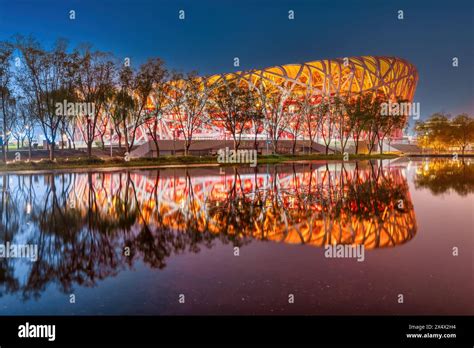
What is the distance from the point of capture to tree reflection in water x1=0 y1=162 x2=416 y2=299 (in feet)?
26.8

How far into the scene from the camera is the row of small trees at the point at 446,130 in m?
77.5

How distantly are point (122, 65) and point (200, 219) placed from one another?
35231 mm

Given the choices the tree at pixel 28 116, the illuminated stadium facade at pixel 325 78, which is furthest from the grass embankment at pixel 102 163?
the illuminated stadium facade at pixel 325 78

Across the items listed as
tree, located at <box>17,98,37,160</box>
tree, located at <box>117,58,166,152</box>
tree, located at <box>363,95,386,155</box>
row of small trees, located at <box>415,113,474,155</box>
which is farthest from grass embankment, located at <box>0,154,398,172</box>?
row of small trees, located at <box>415,113,474,155</box>

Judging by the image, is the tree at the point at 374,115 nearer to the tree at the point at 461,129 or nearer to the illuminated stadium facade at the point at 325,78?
the illuminated stadium facade at the point at 325,78

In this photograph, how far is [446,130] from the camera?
255ft

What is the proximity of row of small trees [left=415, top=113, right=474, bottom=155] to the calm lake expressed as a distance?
232 feet

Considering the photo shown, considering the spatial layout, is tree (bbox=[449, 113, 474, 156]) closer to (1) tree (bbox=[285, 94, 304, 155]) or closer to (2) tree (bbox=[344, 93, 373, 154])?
(2) tree (bbox=[344, 93, 373, 154])

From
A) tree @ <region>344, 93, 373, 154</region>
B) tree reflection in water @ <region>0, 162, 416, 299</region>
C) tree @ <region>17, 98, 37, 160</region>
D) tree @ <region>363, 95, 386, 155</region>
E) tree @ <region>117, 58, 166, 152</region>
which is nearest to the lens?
tree reflection in water @ <region>0, 162, 416, 299</region>

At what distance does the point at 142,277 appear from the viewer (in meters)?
7.30

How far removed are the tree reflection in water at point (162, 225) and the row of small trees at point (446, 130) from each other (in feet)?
222

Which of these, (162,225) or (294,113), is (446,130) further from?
(162,225)
